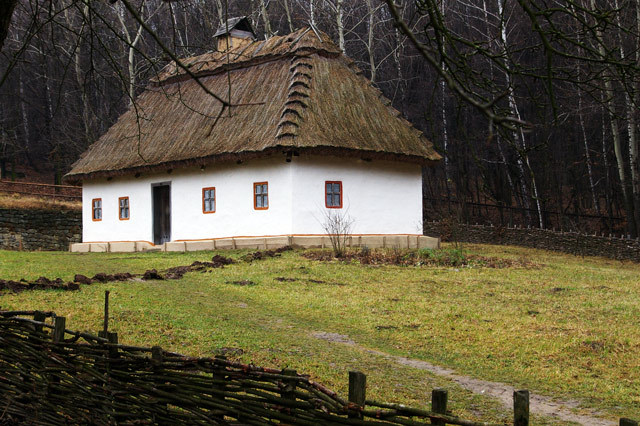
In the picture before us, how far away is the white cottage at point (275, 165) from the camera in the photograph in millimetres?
23453

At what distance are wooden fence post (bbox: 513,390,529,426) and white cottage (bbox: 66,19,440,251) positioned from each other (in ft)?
61.8

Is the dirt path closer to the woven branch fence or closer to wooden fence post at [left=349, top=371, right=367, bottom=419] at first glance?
the woven branch fence

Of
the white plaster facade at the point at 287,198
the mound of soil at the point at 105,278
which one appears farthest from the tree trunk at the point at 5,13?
the white plaster facade at the point at 287,198

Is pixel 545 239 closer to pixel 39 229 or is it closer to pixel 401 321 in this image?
pixel 401 321

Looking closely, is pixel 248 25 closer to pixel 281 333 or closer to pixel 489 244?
pixel 489 244

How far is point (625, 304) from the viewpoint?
1357cm

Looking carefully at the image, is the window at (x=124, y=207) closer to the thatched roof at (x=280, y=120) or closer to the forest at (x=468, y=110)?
the thatched roof at (x=280, y=120)

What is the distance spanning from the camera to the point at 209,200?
84.2 ft

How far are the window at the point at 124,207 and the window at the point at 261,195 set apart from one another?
Answer: 6.98m

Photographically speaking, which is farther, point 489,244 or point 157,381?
point 489,244

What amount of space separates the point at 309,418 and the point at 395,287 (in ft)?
36.1

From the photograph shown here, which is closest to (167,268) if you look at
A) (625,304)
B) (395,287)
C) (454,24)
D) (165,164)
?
(395,287)

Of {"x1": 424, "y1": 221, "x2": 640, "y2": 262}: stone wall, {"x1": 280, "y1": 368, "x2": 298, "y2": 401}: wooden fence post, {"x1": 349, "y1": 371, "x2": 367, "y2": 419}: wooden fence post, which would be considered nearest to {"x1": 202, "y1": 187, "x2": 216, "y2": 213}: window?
{"x1": 424, "y1": 221, "x2": 640, "y2": 262}: stone wall

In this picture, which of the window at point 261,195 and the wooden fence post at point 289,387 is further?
the window at point 261,195
